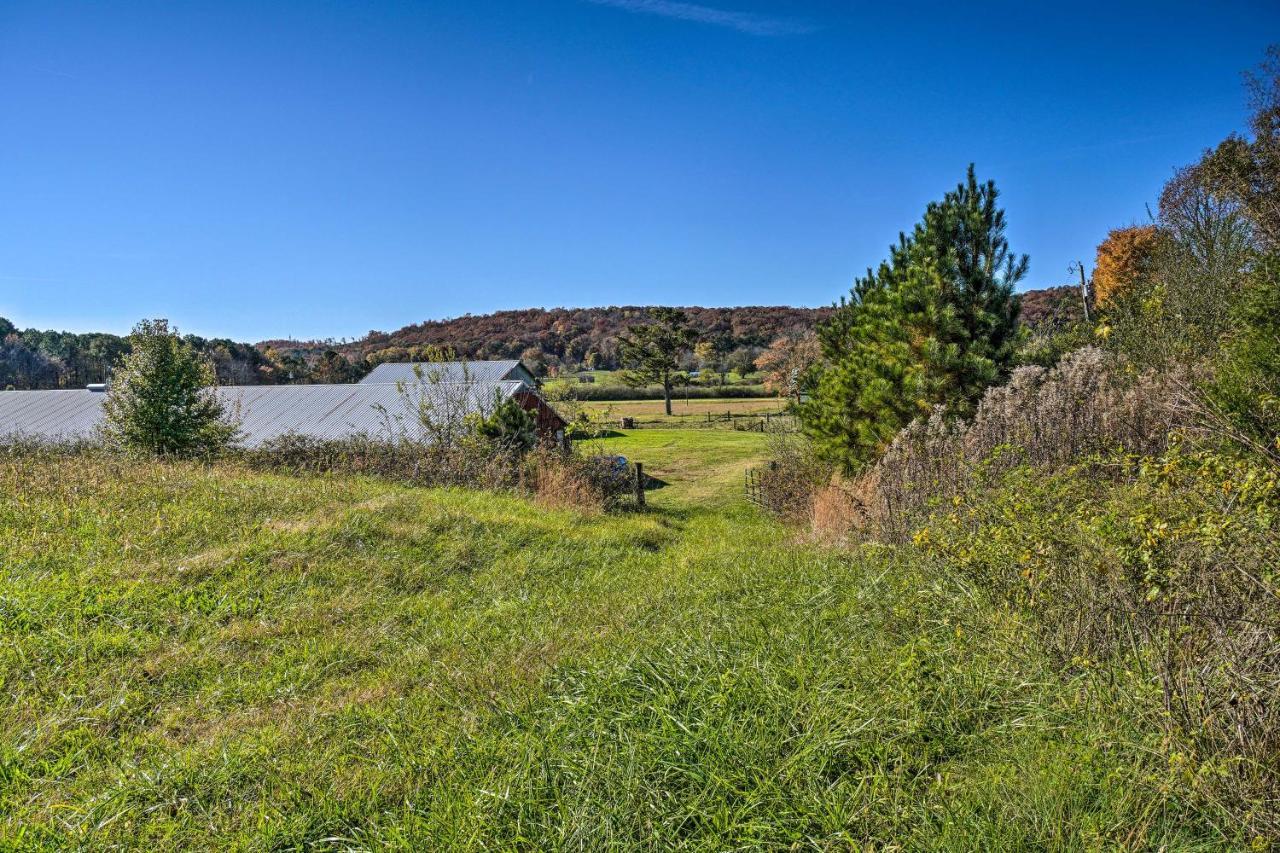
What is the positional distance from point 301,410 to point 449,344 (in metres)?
36.6

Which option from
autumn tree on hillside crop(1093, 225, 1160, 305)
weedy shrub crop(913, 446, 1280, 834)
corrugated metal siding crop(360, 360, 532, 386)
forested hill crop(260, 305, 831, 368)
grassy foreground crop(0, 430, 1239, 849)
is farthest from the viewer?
forested hill crop(260, 305, 831, 368)

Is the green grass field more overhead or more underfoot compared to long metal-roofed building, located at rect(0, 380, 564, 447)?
more underfoot

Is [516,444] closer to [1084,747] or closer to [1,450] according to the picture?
[1,450]

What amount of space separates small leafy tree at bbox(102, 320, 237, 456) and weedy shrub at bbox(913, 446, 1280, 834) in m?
15.2

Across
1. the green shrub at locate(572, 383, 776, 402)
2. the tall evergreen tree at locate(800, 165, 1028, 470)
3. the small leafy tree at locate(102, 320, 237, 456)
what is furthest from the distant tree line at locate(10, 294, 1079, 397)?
the small leafy tree at locate(102, 320, 237, 456)

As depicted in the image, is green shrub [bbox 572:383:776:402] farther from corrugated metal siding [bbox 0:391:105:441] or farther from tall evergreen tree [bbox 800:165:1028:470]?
tall evergreen tree [bbox 800:165:1028:470]

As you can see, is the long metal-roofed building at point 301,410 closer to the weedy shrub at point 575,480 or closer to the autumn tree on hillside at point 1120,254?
the weedy shrub at point 575,480

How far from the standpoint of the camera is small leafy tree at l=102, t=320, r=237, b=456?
13.7 meters

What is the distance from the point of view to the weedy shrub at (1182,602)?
246cm

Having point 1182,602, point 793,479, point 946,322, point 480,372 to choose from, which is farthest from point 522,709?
point 480,372

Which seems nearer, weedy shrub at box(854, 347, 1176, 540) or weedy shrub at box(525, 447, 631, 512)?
weedy shrub at box(854, 347, 1176, 540)

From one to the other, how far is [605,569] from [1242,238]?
20.2 metres

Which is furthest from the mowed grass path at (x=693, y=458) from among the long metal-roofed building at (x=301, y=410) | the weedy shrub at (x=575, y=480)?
the long metal-roofed building at (x=301, y=410)

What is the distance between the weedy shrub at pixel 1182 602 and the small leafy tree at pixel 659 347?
170 ft
